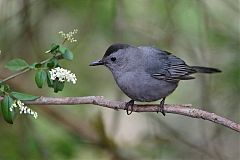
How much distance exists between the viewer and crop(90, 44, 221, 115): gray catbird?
14.9ft

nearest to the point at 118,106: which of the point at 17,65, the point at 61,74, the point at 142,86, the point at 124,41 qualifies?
the point at 61,74

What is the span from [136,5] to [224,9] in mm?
954

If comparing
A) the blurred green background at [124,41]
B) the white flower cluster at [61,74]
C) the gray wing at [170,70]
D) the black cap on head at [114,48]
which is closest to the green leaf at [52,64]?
the white flower cluster at [61,74]

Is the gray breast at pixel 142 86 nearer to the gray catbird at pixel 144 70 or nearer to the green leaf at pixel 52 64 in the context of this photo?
the gray catbird at pixel 144 70

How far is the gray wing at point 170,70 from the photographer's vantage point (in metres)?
4.73

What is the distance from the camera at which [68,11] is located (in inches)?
245

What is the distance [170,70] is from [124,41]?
46.7 inches

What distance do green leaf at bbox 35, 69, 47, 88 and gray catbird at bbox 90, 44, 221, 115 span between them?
1.24m

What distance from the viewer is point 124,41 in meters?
5.93

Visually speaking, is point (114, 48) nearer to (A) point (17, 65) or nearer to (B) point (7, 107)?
(A) point (17, 65)

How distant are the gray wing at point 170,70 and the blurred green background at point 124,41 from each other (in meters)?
0.73

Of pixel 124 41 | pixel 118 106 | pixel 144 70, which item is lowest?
pixel 118 106

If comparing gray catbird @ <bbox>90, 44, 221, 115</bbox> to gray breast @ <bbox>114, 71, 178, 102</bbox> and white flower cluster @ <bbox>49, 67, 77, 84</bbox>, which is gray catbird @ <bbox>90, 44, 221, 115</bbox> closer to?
gray breast @ <bbox>114, 71, 178, 102</bbox>

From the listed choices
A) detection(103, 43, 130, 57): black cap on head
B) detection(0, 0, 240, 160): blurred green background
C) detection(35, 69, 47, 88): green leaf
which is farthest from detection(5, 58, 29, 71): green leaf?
detection(0, 0, 240, 160): blurred green background
